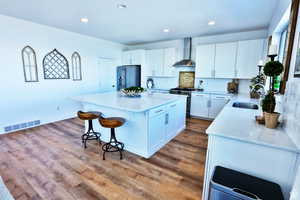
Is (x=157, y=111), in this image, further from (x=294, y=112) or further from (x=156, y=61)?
(x=156, y=61)

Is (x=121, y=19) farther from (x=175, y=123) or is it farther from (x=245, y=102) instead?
(x=245, y=102)

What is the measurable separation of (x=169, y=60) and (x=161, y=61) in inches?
12.7

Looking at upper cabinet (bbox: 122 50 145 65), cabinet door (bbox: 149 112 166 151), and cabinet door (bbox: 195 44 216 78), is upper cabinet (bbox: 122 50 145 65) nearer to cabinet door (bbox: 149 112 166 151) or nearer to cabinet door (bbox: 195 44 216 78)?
cabinet door (bbox: 195 44 216 78)

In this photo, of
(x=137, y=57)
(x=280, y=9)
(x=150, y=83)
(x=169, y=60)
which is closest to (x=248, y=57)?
(x=280, y=9)

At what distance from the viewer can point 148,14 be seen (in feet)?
10.5

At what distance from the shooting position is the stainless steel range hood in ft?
16.2

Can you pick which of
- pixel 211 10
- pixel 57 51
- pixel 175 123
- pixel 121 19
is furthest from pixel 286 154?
pixel 57 51

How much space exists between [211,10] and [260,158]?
286 centimetres

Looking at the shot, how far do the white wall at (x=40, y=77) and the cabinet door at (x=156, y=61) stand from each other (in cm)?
197

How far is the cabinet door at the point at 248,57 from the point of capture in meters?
3.96

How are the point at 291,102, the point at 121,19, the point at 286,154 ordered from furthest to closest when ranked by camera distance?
the point at 121,19 → the point at 291,102 → the point at 286,154

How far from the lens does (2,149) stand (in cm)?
280

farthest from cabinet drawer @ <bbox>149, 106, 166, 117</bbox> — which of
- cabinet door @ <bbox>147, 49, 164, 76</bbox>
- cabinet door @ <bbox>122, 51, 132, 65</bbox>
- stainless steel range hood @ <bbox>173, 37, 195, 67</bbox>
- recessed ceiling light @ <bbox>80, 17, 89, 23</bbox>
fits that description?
cabinet door @ <bbox>122, 51, 132, 65</bbox>

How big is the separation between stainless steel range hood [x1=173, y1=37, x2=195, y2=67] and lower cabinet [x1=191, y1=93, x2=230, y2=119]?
1054mm
